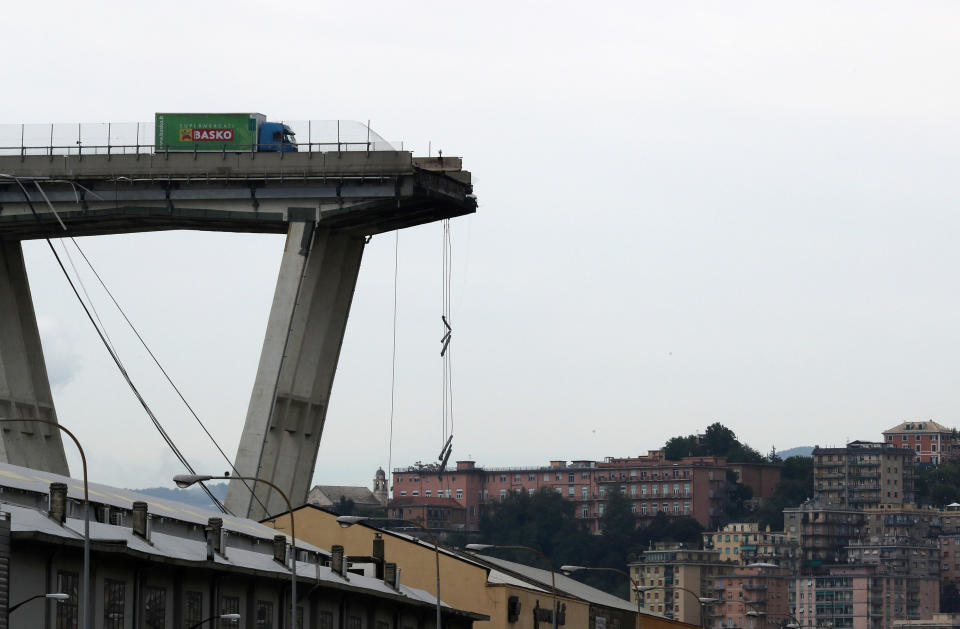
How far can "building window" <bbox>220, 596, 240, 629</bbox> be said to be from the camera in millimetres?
66812

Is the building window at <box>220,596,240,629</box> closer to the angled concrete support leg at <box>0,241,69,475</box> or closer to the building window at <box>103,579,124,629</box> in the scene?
the building window at <box>103,579,124,629</box>

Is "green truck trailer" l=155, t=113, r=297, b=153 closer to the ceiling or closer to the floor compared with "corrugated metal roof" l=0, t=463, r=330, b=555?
closer to the ceiling

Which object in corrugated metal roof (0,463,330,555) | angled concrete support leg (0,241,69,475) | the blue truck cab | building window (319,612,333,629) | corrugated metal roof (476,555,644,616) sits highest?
the blue truck cab

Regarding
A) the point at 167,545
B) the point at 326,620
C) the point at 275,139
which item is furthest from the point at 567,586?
the point at 167,545

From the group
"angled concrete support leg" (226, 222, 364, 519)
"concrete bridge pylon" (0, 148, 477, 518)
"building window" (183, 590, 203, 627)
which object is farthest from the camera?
"angled concrete support leg" (226, 222, 364, 519)

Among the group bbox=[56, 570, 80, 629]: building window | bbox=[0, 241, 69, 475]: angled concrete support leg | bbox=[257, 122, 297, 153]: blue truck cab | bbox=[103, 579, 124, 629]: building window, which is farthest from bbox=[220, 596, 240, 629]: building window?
bbox=[257, 122, 297, 153]: blue truck cab

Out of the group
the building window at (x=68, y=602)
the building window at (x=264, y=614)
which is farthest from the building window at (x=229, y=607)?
the building window at (x=68, y=602)

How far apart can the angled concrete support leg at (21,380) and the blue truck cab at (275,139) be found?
14313 mm

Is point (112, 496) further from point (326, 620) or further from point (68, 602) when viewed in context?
point (68, 602)

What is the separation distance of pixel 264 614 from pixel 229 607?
3028 mm

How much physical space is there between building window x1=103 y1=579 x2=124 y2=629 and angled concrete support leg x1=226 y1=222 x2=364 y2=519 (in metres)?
39.0

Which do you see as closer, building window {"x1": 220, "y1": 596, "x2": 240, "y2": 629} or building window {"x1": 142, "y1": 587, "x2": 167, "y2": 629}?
building window {"x1": 142, "y1": 587, "x2": 167, "y2": 629}

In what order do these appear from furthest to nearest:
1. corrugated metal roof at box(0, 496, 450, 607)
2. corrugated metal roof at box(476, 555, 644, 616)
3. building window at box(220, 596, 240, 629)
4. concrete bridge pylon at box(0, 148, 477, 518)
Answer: corrugated metal roof at box(476, 555, 644, 616) → concrete bridge pylon at box(0, 148, 477, 518) → building window at box(220, 596, 240, 629) → corrugated metal roof at box(0, 496, 450, 607)

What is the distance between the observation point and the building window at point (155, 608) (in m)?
61.4
